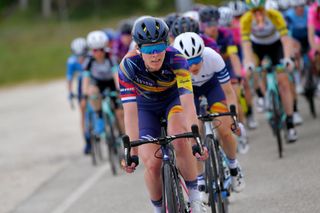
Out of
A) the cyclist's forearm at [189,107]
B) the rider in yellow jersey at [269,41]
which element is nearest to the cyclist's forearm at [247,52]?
the rider in yellow jersey at [269,41]

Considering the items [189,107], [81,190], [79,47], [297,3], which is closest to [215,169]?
[189,107]

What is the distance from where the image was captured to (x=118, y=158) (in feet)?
49.9

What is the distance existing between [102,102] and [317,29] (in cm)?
387

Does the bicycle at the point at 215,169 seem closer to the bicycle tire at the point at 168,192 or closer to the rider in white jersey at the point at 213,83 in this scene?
the rider in white jersey at the point at 213,83

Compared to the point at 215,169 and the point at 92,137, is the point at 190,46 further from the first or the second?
the point at 92,137

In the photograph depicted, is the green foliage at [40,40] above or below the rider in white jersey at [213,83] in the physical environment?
above

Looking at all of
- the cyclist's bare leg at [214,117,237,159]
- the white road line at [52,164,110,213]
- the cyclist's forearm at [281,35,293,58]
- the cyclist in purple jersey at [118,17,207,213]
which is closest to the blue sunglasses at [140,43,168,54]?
the cyclist in purple jersey at [118,17,207,213]

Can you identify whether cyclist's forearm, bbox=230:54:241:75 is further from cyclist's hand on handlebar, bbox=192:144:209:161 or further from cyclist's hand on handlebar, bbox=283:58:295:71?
cyclist's hand on handlebar, bbox=192:144:209:161

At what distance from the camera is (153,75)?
812cm

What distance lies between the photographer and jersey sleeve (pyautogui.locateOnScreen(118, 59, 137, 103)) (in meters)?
8.02

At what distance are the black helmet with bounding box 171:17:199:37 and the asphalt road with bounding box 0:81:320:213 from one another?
78.9 inches

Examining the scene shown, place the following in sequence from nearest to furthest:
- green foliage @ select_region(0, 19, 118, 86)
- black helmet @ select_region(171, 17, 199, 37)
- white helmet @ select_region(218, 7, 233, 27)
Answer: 1. black helmet @ select_region(171, 17, 199, 37)
2. white helmet @ select_region(218, 7, 233, 27)
3. green foliage @ select_region(0, 19, 118, 86)

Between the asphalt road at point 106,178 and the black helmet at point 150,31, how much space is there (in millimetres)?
2578

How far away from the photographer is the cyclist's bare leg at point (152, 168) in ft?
26.5
